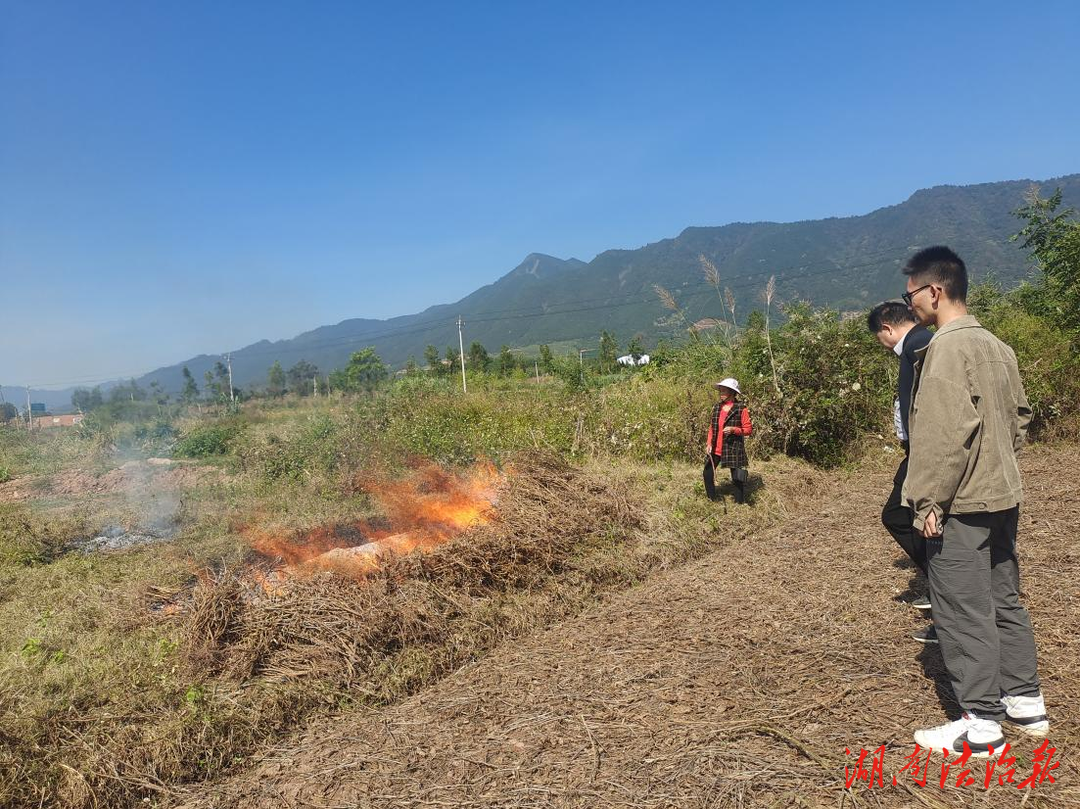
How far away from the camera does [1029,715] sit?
2.48 meters

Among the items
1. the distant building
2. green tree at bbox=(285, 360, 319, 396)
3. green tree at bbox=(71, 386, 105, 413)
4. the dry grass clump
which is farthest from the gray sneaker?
green tree at bbox=(285, 360, 319, 396)

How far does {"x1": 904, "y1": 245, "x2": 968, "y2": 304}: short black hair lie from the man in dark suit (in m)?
0.91

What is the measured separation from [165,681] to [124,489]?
7.78 metres

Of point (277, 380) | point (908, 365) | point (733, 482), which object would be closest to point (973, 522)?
point (908, 365)

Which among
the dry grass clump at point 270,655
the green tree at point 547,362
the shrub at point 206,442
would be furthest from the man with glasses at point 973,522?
the green tree at point 547,362

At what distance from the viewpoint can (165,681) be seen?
3.61 metres

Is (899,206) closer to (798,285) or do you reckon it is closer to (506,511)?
(798,285)

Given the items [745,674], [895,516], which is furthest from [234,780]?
[895,516]

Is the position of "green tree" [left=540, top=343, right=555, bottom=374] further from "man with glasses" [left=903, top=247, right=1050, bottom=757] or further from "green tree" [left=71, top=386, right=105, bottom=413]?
"green tree" [left=71, top=386, right=105, bottom=413]

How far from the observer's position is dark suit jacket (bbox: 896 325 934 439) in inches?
144

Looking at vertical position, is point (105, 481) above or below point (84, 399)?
below

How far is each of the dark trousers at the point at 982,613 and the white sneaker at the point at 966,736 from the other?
0.15 feet

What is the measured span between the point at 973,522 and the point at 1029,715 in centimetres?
84

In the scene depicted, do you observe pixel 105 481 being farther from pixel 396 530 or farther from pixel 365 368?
pixel 365 368
